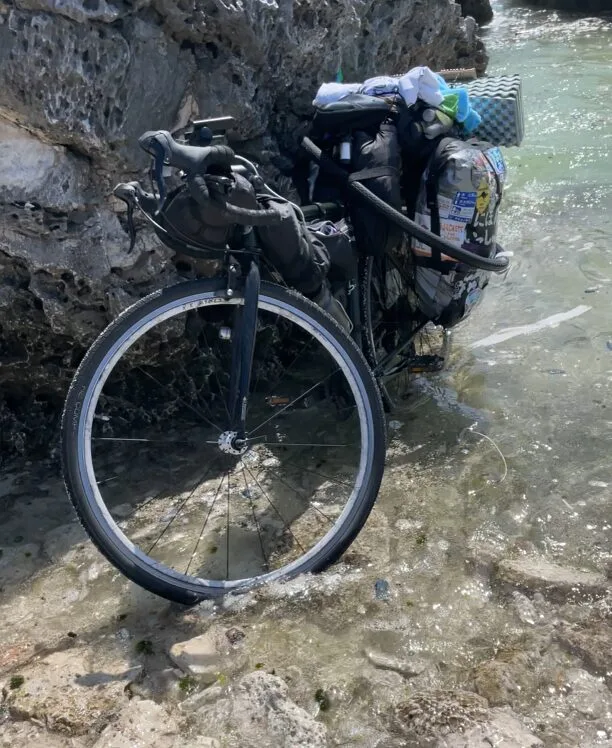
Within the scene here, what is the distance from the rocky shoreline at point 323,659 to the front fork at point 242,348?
26.4 inches

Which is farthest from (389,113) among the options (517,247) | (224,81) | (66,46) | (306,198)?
(517,247)

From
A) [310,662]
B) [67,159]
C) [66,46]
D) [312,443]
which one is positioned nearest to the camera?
[310,662]

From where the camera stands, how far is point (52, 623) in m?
2.79

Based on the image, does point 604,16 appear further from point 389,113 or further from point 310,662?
point 310,662

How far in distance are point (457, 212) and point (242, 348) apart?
138cm

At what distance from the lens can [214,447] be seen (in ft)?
12.5

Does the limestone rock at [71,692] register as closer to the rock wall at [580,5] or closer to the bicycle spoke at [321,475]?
the bicycle spoke at [321,475]

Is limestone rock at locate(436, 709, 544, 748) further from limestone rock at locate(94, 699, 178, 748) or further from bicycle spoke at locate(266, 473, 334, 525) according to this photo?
bicycle spoke at locate(266, 473, 334, 525)

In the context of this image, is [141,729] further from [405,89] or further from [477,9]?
[477,9]

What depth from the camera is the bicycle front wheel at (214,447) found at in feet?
8.70

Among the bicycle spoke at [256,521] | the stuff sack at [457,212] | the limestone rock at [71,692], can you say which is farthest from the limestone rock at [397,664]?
the stuff sack at [457,212]

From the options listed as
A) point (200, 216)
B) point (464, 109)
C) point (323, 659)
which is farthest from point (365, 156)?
point (323, 659)

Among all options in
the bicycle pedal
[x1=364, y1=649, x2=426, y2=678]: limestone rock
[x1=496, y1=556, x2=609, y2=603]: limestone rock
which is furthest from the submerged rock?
the bicycle pedal

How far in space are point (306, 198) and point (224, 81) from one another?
672 millimetres
